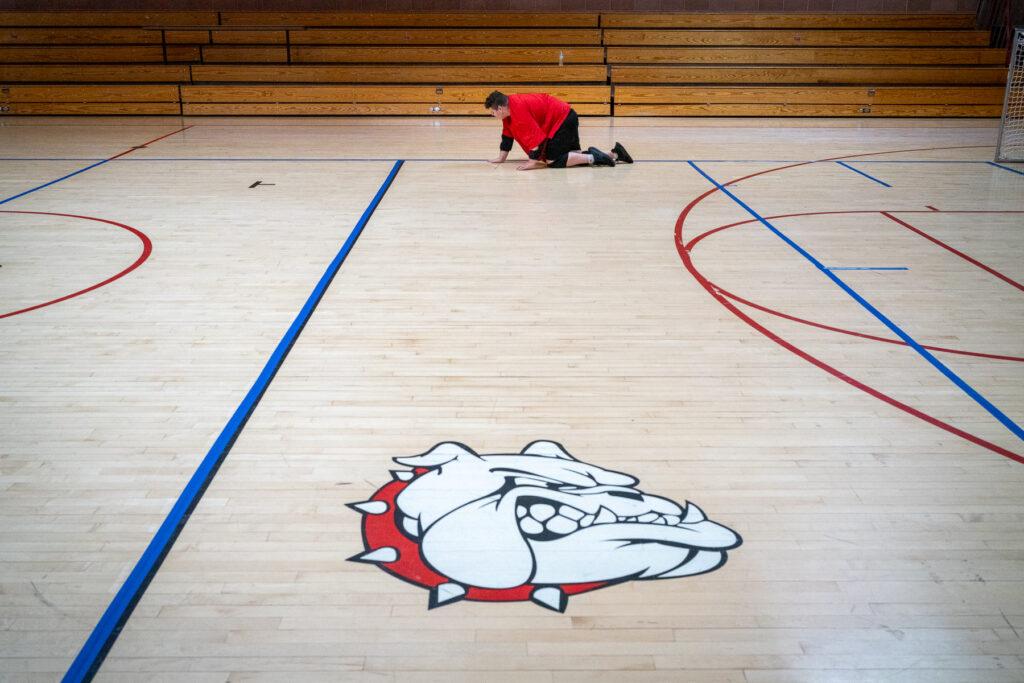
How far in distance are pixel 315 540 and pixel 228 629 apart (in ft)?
1.21

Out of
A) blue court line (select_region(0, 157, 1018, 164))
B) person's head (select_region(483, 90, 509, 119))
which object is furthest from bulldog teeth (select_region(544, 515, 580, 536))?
blue court line (select_region(0, 157, 1018, 164))

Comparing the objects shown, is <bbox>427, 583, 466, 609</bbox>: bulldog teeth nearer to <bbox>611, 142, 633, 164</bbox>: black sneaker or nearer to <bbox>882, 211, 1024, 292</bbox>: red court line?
<bbox>882, 211, 1024, 292</bbox>: red court line

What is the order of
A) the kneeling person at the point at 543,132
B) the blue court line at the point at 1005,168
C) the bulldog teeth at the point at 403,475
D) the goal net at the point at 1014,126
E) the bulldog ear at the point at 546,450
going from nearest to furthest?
the bulldog teeth at the point at 403,475, the bulldog ear at the point at 546,450, the kneeling person at the point at 543,132, the blue court line at the point at 1005,168, the goal net at the point at 1014,126

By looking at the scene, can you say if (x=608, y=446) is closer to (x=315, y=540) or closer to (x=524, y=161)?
(x=315, y=540)

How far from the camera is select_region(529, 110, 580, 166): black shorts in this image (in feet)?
23.2

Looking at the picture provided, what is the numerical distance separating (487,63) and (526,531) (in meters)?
9.52

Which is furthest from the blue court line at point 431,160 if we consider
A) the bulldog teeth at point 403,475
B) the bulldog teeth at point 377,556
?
the bulldog teeth at point 377,556

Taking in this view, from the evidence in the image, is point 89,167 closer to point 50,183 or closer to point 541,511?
point 50,183

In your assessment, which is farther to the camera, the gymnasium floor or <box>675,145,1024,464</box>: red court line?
<box>675,145,1024,464</box>: red court line

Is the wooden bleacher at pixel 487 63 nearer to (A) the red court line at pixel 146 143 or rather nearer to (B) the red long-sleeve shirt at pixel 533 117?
(A) the red court line at pixel 146 143

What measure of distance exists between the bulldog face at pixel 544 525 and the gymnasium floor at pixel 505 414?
2.1 inches

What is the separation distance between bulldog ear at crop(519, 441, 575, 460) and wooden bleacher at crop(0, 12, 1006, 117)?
8133mm

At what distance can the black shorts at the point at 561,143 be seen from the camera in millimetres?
7082

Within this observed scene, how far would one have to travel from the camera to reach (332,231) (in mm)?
5234
